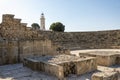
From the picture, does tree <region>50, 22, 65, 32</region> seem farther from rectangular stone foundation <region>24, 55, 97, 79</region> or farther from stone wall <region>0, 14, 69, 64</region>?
rectangular stone foundation <region>24, 55, 97, 79</region>

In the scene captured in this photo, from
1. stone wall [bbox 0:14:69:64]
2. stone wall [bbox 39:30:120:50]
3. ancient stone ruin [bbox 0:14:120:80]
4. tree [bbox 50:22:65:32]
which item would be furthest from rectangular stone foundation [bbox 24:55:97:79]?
tree [bbox 50:22:65:32]

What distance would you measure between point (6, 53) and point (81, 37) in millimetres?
13728

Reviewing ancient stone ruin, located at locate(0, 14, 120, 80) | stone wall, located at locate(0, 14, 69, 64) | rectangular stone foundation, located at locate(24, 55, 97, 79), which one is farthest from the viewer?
stone wall, located at locate(0, 14, 69, 64)

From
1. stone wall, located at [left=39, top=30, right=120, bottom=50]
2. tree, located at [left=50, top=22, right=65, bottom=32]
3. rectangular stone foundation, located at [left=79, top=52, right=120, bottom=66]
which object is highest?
tree, located at [left=50, top=22, right=65, bottom=32]

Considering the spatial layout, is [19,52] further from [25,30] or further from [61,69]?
[61,69]

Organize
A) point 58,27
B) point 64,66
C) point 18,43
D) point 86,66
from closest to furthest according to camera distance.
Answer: point 64,66, point 86,66, point 18,43, point 58,27

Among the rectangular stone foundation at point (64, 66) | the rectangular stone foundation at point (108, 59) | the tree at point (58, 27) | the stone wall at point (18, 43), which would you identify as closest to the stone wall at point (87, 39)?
the stone wall at point (18, 43)

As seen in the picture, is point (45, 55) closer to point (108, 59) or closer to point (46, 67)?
point (46, 67)

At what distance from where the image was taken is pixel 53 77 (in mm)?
6117

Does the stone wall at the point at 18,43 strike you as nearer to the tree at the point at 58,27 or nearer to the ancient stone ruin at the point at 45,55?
the ancient stone ruin at the point at 45,55

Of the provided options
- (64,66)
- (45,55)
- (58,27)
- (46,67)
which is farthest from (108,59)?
(58,27)

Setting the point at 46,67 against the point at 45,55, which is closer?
the point at 46,67

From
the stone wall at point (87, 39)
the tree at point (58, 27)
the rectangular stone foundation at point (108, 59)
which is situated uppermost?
the tree at point (58, 27)

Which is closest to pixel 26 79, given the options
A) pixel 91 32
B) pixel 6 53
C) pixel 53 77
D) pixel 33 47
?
pixel 53 77
